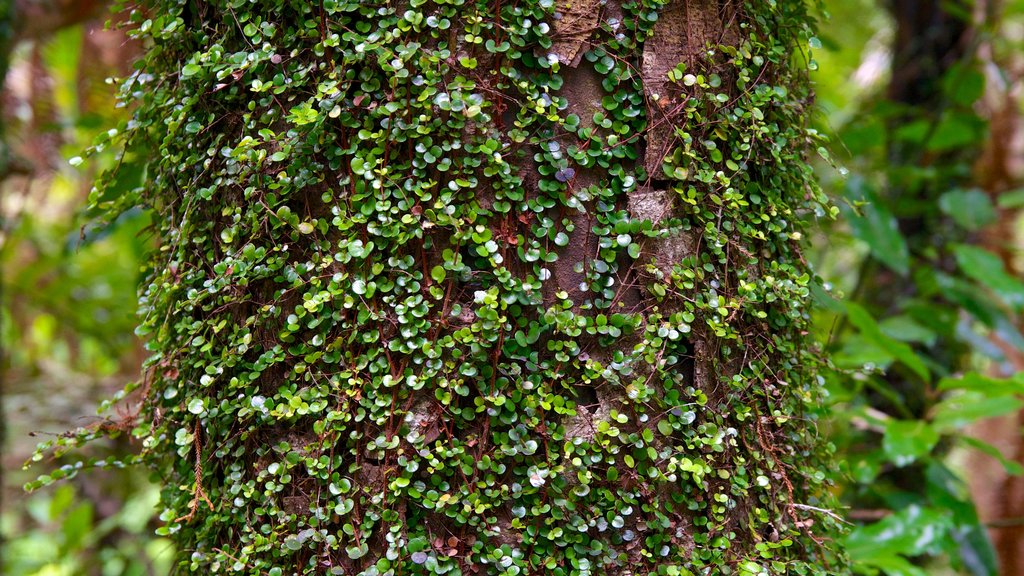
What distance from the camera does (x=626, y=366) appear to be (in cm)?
127

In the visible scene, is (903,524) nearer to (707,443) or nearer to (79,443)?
(707,443)

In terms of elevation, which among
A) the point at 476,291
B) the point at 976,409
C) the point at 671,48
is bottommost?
the point at 976,409

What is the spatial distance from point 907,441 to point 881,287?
181cm

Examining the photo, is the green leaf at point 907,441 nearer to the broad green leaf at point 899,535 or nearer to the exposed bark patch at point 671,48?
the broad green leaf at point 899,535

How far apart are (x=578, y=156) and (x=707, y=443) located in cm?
55

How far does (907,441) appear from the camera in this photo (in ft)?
7.21

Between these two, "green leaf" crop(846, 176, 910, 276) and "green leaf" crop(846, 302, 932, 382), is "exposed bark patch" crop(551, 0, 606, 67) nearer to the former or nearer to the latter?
"green leaf" crop(846, 302, 932, 382)

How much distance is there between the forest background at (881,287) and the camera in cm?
227

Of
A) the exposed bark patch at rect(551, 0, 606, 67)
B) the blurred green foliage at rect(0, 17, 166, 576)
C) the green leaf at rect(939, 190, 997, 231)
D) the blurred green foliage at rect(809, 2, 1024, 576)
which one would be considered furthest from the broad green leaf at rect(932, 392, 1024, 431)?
the blurred green foliage at rect(0, 17, 166, 576)

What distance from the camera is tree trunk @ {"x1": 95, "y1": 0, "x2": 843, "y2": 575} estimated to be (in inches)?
48.4

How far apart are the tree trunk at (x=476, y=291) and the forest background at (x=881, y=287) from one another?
0.29 meters

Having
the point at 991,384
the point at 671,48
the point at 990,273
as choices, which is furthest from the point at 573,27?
the point at 990,273

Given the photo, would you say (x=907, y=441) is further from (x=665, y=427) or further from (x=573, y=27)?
(x=573, y=27)

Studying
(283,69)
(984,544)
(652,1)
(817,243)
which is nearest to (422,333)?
(283,69)
